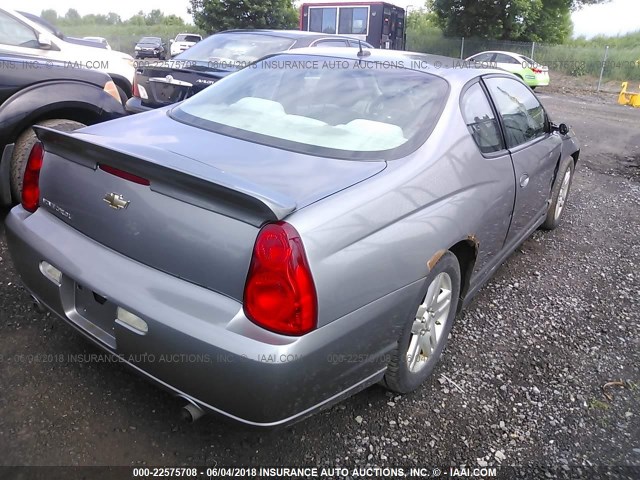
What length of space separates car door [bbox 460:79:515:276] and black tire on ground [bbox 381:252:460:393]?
0.30 metres

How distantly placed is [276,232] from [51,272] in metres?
1.11

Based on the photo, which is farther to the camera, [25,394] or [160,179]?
[25,394]

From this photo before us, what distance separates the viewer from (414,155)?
2303mm

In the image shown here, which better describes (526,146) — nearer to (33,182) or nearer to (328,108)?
(328,108)

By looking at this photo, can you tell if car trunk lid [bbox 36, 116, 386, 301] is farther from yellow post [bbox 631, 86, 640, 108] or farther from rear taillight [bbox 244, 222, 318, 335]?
yellow post [bbox 631, 86, 640, 108]

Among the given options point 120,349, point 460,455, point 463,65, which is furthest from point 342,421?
point 463,65

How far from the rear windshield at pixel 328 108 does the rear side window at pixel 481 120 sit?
0.19 m

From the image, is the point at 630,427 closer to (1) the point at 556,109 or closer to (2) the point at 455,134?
(2) the point at 455,134

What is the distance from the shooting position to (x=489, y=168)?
2.80 meters

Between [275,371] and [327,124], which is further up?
[327,124]

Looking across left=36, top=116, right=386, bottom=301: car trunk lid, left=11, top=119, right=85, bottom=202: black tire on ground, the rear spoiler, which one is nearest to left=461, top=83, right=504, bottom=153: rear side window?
left=36, top=116, right=386, bottom=301: car trunk lid

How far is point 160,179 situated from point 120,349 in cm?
67

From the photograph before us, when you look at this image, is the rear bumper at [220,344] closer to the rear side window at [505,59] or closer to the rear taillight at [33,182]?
the rear taillight at [33,182]

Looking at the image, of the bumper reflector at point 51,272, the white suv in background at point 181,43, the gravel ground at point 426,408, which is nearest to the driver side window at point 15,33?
the gravel ground at point 426,408
